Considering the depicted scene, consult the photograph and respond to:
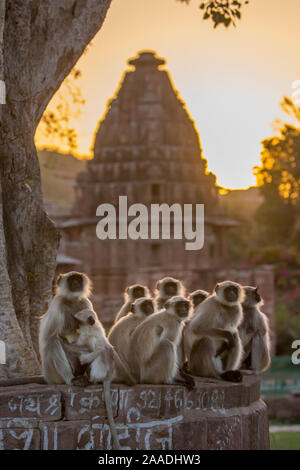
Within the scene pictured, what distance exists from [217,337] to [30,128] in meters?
2.62

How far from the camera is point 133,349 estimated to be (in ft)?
22.0

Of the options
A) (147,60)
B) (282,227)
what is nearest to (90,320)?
(147,60)

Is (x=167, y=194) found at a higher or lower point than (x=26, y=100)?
higher

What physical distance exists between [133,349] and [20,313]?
1.44 m

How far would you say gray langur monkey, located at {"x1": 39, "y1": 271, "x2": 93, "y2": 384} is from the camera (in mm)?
6082

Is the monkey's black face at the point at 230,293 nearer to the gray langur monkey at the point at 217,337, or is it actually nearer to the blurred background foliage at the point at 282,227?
the gray langur monkey at the point at 217,337

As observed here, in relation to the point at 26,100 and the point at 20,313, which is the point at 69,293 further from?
the point at 26,100

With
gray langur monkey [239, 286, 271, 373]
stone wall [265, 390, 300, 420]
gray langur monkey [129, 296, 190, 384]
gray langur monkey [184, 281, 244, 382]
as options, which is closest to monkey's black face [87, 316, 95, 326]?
gray langur monkey [129, 296, 190, 384]

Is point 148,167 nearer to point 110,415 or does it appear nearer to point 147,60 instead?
point 147,60

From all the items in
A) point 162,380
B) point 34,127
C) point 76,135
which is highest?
point 76,135

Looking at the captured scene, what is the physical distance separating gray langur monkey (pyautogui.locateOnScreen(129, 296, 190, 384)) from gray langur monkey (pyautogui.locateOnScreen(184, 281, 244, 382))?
0.46 metres

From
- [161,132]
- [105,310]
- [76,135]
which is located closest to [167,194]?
[161,132]

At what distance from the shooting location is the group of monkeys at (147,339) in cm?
611

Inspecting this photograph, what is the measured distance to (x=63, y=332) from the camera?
245 inches
